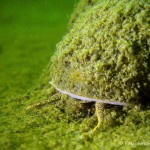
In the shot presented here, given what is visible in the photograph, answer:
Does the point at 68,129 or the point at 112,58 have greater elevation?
the point at 112,58

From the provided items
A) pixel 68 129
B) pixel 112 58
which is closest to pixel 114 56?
pixel 112 58

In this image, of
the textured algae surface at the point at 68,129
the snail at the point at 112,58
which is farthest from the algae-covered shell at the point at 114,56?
the textured algae surface at the point at 68,129

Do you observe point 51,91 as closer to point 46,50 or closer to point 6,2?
point 46,50

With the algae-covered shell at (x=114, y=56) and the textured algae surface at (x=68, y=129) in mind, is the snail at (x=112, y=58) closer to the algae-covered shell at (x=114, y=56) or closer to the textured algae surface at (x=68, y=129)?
the algae-covered shell at (x=114, y=56)

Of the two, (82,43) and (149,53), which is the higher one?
(82,43)

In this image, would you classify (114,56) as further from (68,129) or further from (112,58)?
(68,129)

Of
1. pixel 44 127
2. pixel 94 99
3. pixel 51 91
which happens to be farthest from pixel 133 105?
pixel 51 91
